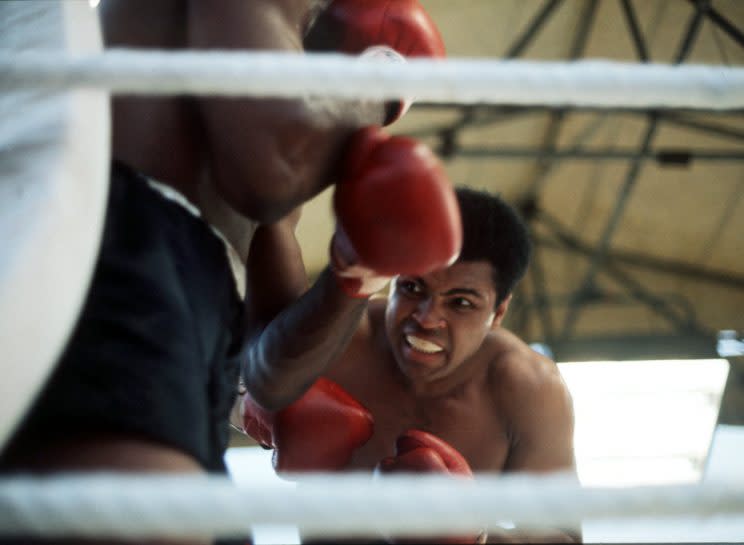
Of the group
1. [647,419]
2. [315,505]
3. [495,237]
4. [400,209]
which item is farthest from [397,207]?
[647,419]

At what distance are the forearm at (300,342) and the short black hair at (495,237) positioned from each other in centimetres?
49

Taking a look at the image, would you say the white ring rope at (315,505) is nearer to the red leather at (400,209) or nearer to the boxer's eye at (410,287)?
the red leather at (400,209)

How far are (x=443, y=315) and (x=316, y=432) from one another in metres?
0.31

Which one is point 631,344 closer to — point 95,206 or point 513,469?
point 513,469

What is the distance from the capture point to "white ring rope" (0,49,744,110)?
0.57 m

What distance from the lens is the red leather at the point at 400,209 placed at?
2.71 ft

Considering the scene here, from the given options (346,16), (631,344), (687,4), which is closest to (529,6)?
(687,4)

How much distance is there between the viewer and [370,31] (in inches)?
38.7

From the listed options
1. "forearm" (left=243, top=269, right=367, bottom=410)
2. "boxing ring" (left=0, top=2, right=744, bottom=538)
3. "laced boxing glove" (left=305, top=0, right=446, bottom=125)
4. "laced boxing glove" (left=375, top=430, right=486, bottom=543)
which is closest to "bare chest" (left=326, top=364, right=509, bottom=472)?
"laced boxing glove" (left=375, top=430, right=486, bottom=543)

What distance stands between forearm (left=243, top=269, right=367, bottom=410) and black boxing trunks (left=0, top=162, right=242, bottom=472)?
171 millimetres

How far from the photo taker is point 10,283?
0.56 m

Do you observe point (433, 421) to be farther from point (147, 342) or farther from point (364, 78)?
point (364, 78)

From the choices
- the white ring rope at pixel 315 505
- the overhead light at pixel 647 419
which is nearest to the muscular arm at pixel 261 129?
the white ring rope at pixel 315 505

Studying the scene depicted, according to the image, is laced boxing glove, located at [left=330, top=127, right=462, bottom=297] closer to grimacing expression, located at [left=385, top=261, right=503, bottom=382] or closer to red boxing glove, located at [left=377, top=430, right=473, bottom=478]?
red boxing glove, located at [left=377, top=430, right=473, bottom=478]
